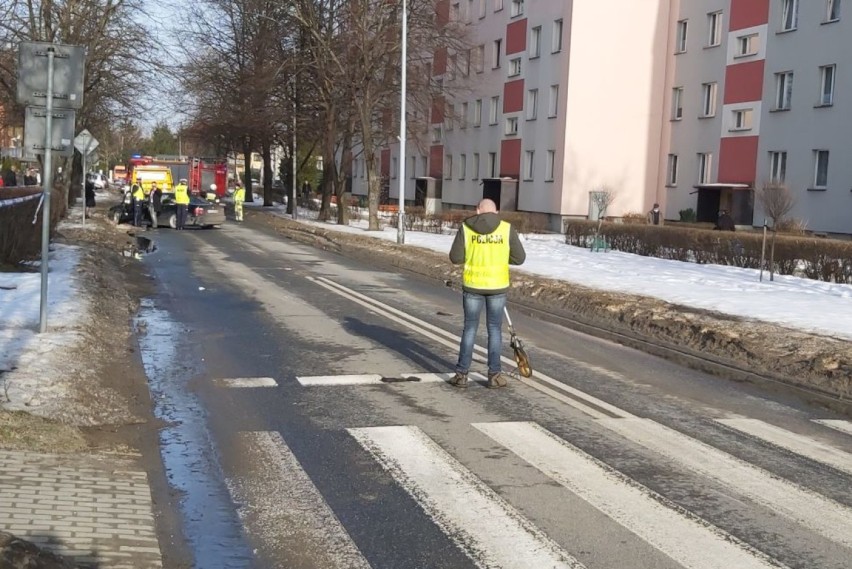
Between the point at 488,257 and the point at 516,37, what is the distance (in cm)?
4339

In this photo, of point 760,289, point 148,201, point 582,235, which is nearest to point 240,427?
point 760,289

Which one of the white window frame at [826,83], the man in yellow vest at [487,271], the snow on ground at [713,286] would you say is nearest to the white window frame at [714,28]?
the white window frame at [826,83]

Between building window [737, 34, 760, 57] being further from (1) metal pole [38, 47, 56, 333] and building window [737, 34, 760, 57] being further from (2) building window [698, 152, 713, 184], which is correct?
(1) metal pole [38, 47, 56, 333]

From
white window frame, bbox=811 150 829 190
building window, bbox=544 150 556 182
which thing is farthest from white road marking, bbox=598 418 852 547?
building window, bbox=544 150 556 182

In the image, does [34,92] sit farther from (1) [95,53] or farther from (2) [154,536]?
(1) [95,53]

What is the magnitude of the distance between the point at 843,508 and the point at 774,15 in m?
35.4

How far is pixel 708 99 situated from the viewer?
42344 mm

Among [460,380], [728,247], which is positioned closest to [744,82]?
[728,247]

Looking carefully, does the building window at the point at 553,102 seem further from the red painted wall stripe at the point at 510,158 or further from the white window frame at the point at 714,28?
the white window frame at the point at 714,28

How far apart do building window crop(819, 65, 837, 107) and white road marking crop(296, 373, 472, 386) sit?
29.0 metres

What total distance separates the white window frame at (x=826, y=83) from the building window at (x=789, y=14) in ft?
8.13

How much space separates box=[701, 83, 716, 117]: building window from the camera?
41.8 metres

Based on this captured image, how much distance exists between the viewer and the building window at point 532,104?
48625 millimetres

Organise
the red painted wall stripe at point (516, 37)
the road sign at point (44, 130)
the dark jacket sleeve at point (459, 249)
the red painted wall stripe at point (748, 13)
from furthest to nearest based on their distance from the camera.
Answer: the red painted wall stripe at point (516, 37), the red painted wall stripe at point (748, 13), the road sign at point (44, 130), the dark jacket sleeve at point (459, 249)
